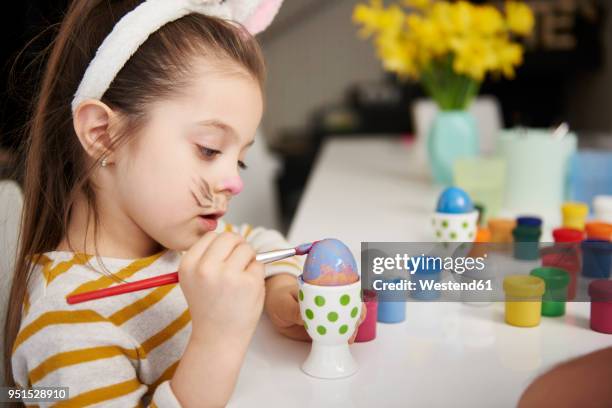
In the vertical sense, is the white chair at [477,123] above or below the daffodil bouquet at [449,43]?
below

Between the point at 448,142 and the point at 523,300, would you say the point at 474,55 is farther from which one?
the point at 523,300

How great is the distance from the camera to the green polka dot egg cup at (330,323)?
2.09 ft

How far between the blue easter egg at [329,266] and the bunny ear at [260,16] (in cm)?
32

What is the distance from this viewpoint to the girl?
60 centimetres

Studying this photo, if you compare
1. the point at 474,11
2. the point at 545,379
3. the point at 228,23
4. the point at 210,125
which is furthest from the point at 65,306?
the point at 474,11

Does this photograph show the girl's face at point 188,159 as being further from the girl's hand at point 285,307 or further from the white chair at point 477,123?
the white chair at point 477,123

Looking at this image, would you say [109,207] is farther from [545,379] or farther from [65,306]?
[545,379]

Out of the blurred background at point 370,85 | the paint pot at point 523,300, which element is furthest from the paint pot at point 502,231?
the blurred background at point 370,85

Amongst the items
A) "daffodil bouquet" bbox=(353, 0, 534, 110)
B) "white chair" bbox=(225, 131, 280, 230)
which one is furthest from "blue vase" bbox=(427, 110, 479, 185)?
"white chair" bbox=(225, 131, 280, 230)

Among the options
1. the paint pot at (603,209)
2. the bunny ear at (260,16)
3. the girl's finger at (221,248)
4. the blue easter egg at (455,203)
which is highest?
the bunny ear at (260,16)

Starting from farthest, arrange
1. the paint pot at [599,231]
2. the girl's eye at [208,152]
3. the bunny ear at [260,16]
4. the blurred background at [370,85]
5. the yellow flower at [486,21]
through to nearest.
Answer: the blurred background at [370,85]
the yellow flower at [486,21]
the paint pot at [599,231]
the bunny ear at [260,16]
the girl's eye at [208,152]

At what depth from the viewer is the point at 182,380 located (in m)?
0.60

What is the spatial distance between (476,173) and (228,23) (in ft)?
2.33

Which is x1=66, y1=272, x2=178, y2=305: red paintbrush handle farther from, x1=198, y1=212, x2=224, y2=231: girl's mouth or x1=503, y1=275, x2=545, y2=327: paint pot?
x1=503, y1=275, x2=545, y2=327: paint pot
